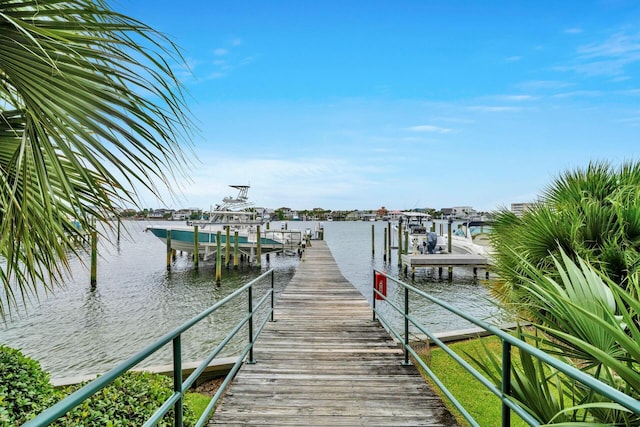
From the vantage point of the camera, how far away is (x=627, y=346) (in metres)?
1.19

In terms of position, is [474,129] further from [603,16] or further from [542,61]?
[603,16]

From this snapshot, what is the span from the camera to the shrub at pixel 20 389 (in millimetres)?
2410

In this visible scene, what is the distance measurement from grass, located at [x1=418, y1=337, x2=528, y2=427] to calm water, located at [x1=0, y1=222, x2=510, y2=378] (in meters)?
1.07

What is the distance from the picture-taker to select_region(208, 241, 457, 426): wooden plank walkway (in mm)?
2785

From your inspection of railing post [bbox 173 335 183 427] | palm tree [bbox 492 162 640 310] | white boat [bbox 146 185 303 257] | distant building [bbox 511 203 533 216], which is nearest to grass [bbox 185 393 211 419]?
railing post [bbox 173 335 183 427]

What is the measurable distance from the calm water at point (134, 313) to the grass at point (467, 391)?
1.07m

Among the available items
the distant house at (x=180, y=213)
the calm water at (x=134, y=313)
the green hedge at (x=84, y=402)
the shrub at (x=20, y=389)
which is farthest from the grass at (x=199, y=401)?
the distant house at (x=180, y=213)

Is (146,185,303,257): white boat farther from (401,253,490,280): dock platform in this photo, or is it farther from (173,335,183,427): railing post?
(173,335,183,427): railing post

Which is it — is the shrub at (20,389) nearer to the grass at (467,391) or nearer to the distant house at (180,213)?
the distant house at (180,213)

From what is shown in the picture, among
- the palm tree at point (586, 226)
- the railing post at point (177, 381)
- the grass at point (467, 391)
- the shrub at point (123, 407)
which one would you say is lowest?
the grass at point (467, 391)

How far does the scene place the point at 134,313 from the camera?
11.8 m

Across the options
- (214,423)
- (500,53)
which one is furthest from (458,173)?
(214,423)

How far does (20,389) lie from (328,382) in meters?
2.61

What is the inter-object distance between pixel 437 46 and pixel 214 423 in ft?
50.4
